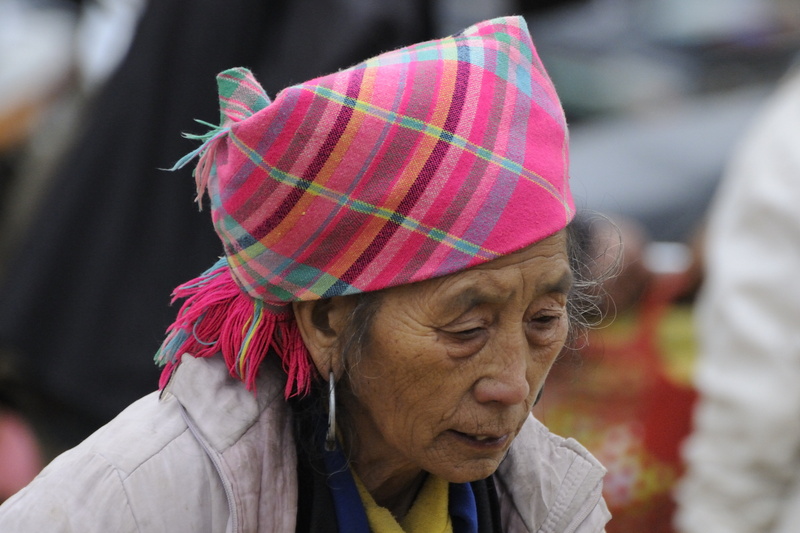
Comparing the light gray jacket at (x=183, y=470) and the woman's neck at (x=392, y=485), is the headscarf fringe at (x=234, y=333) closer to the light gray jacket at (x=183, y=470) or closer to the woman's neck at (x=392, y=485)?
the light gray jacket at (x=183, y=470)

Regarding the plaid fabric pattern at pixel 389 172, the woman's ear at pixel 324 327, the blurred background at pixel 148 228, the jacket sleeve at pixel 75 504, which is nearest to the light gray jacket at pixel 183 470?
the jacket sleeve at pixel 75 504

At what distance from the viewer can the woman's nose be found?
1.81 metres

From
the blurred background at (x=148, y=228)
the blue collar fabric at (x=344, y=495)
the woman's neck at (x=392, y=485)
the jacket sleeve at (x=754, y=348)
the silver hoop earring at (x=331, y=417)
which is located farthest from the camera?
the blurred background at (x=148, y=228)

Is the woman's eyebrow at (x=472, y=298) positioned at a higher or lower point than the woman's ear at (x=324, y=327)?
higher

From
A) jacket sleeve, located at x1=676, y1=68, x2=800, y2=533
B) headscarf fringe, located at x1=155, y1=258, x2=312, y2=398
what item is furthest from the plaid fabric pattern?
jacket sleeve, located at x1=676, y1=68, x2=800, y2=533

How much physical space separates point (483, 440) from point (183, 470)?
506mm

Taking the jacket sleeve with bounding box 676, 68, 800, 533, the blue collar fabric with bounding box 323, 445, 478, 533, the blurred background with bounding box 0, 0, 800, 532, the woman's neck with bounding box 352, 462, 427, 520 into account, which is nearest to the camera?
the blue collar fabric with bounding box 323, 445, 478, 533

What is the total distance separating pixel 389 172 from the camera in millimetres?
1762

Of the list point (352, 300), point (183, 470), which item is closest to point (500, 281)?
point (352, 300)

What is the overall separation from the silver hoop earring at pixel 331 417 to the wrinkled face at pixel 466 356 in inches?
1.5

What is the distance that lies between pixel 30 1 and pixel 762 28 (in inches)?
193

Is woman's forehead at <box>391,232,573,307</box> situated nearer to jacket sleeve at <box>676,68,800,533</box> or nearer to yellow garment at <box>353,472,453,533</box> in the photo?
yellow garment at <box>353,472,453,533</box>

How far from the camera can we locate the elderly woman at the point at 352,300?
1761 mm

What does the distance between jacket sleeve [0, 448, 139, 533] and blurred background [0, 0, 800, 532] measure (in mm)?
1637
